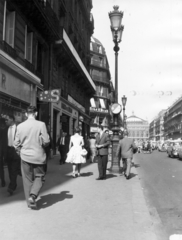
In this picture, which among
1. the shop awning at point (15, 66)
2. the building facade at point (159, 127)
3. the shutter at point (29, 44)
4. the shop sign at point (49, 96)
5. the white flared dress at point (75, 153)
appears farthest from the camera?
the building facade at point (159, 127)

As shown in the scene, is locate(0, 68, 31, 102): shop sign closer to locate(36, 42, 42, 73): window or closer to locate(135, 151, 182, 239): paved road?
locate(36, 42, 42, 73): window

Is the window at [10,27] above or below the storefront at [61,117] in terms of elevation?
above

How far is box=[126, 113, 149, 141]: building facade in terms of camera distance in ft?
556

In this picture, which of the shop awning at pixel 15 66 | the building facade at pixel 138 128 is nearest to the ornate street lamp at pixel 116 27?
the shop awning at pixel 15 66

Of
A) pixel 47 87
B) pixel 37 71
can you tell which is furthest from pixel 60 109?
pixel 37 71

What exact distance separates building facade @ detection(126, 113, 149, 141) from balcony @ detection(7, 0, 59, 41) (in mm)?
151809

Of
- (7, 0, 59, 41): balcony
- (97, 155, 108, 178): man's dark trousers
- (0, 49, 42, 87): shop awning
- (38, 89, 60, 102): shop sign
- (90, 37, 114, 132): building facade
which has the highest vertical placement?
(90, 37, 114, 132): building facade

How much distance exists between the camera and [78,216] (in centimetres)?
466

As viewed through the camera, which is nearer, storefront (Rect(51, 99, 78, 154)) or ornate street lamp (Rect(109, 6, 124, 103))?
ornate street lamp (Rect(109, 6, 124, 103))

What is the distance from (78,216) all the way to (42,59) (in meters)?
14.1

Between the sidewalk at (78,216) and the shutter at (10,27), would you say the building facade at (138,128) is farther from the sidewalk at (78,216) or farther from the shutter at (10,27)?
→ the sidewalk at (78,216)

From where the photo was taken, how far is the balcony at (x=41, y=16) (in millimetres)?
13550

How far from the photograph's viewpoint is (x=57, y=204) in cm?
546

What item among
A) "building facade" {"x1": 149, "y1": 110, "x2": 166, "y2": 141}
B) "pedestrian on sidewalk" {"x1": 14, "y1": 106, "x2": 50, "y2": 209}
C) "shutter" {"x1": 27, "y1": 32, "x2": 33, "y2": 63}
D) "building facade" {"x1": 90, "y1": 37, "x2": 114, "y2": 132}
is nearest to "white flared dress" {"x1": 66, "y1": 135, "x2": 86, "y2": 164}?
"pedestrian on sidewalk" {"x1": 14, "y1": 106, "x2": 50, "y2": 209}
